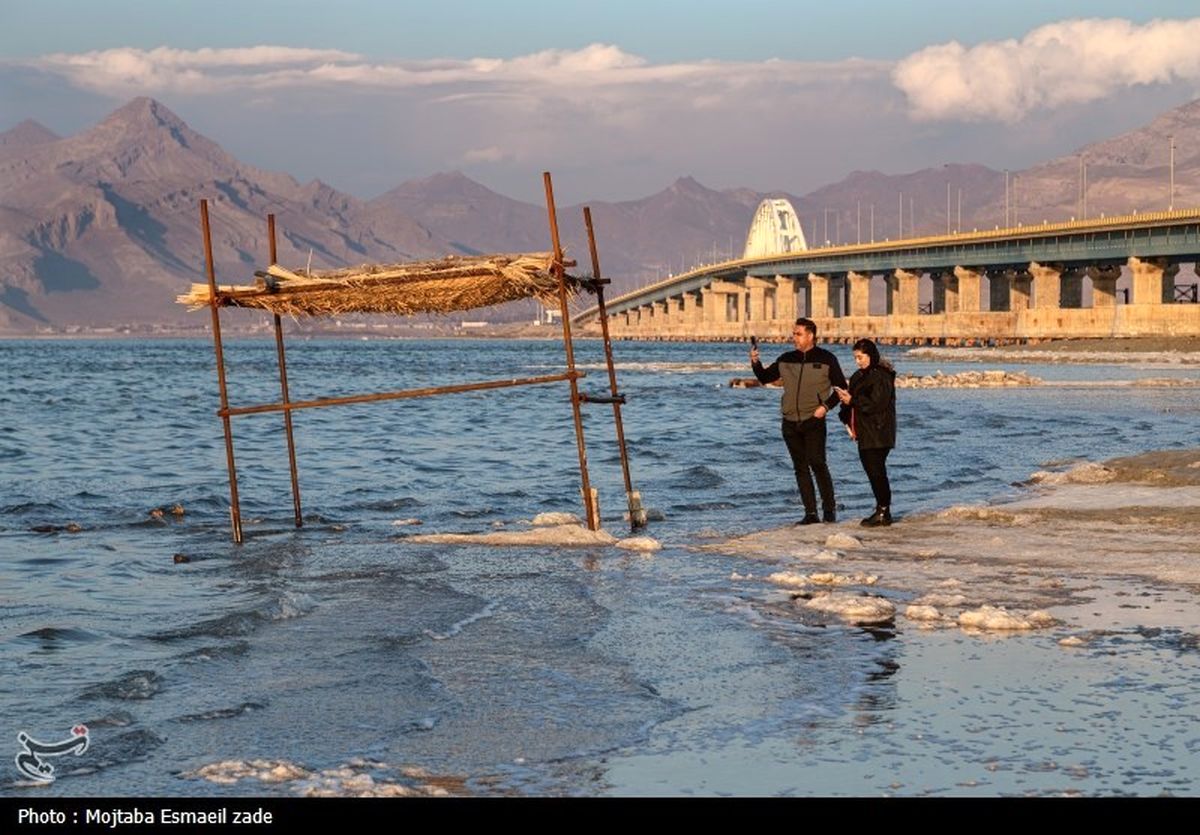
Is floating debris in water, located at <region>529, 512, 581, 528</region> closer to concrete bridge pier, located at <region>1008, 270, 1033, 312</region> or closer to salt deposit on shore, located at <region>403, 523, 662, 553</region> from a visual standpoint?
salt deposit on shore, located at <region>403, 523, 662, 553</region>

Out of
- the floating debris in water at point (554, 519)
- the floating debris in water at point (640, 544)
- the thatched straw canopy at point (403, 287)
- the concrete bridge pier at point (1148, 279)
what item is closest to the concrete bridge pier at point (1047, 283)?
the concrete bridge pier at point (1148, 279)

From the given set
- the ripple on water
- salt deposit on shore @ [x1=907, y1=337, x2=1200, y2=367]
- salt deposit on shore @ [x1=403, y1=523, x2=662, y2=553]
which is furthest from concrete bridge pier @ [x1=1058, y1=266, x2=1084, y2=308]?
the ripple on water

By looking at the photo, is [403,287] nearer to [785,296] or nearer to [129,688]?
[129,688]

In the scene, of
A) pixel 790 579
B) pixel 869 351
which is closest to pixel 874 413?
pixel 869 351

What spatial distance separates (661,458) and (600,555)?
13.4 meters

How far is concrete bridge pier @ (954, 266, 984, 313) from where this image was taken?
129375 mm

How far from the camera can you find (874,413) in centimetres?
1550

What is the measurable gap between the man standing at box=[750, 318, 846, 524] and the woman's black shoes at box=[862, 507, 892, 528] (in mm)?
482

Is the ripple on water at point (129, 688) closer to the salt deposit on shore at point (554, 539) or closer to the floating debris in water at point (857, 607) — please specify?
the floating debris in water at point (857, 607)

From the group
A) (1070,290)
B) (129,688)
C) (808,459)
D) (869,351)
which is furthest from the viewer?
(1070,290)

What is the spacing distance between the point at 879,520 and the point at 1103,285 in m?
98.5

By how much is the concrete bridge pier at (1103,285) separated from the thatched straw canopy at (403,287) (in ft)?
318
